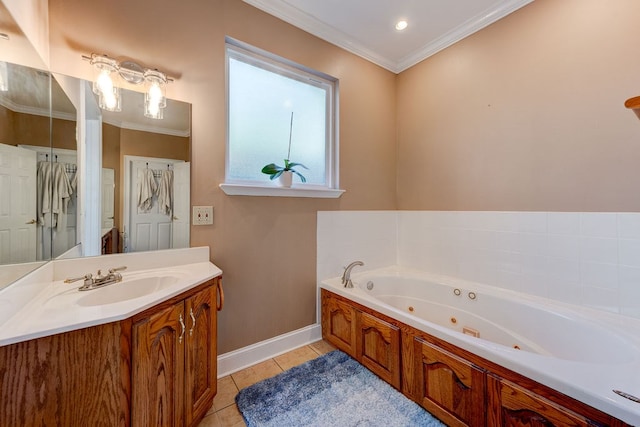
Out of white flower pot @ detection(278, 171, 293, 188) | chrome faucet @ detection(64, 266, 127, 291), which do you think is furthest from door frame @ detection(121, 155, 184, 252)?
white flower pot @ detection(278, 171, 293, 188)

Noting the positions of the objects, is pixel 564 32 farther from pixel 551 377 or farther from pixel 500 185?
pixel 551 377

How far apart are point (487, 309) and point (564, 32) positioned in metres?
1.97

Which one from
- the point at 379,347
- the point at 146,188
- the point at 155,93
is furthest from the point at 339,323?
the point at 155,93

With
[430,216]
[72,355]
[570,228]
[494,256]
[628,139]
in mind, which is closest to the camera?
[72,355]

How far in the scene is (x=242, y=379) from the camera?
68.4 inches

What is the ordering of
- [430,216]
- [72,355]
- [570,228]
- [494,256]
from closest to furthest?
[72,355] < [570,228] < [494,256] < [430,216]

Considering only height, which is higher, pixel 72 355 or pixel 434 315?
pixel 72 355

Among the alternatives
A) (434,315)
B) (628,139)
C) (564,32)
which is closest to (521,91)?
(564,32)

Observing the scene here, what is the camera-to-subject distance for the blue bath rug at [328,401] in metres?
1.38

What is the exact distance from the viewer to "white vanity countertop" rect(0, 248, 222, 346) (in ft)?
2.62

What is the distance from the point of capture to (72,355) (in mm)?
813

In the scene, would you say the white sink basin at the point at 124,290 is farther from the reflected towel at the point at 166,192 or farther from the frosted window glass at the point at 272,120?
the frosted window glass at the point at 272,120

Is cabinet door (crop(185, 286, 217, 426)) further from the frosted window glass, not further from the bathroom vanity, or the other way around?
the frosted window glass

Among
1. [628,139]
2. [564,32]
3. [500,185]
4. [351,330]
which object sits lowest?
[351,330]
